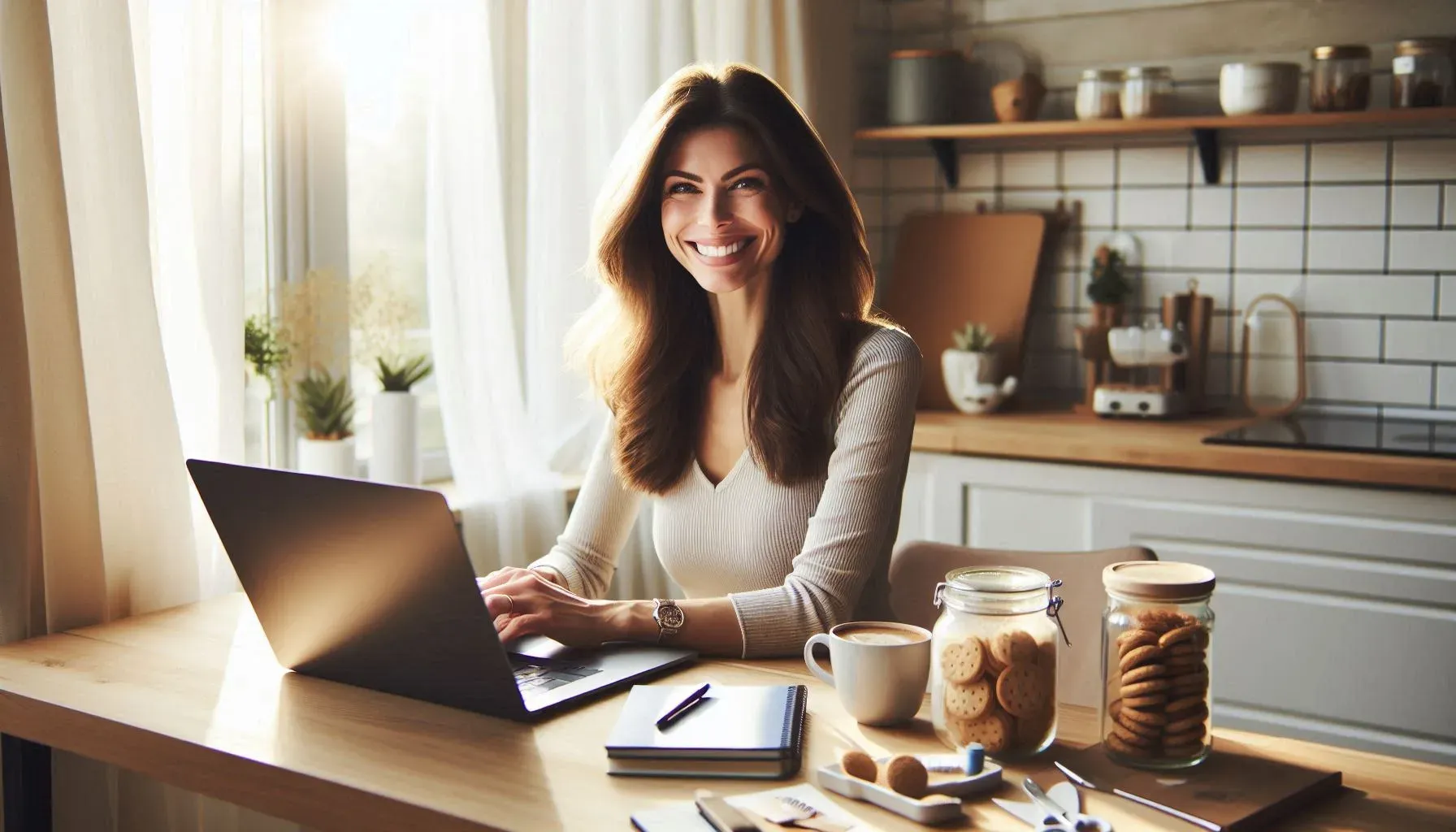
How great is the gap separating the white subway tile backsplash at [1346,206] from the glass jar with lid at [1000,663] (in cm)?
210

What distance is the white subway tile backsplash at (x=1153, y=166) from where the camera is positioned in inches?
121

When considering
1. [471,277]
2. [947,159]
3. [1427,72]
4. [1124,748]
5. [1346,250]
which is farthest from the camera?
[947,159]

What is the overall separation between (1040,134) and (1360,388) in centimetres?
90

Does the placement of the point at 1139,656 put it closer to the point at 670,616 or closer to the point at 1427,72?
the point at 670,616

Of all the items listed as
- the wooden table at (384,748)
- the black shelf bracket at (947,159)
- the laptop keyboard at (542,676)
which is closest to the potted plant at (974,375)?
the black shelf bracket at (947,159)

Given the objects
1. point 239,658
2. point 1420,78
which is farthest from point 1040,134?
point 239,658

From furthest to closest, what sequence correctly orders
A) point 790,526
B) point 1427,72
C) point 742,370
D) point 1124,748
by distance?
point 1427,72
point 742,370
point 790,526
point 1124,748

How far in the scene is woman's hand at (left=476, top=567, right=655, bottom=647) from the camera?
144 cm

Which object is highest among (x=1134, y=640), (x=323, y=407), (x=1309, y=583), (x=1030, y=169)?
(x=1030, y=169)

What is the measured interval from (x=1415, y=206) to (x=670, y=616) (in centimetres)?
211

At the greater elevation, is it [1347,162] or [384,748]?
[1347,162]

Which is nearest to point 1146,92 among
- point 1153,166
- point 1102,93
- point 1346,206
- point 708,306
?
point 1102,93

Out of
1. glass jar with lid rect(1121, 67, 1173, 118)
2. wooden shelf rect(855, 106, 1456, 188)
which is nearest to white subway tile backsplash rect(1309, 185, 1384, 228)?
wooden shelf rect(855, 106, 1456, 188)

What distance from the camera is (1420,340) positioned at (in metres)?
2.85
